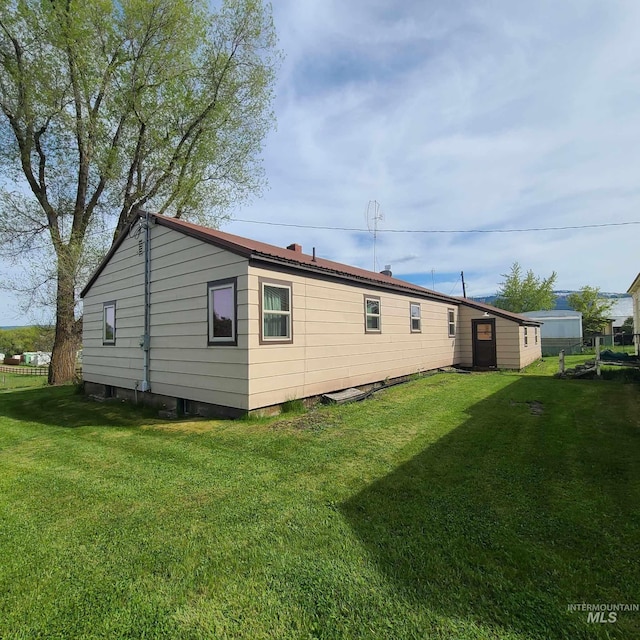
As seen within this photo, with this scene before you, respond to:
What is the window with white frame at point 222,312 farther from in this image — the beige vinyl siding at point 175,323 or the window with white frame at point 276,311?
the window with white frame at point 276,311

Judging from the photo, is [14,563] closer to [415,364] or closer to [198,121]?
[415,364]

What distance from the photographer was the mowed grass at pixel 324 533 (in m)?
1.98

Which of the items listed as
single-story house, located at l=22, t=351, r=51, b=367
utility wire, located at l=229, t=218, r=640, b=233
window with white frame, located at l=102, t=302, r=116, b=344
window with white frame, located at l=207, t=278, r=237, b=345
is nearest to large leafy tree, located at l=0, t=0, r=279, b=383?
utility wire, located at l=229, t=218, r=640, b=233

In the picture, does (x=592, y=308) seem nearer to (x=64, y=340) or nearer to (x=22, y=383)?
(x=64, y=340)

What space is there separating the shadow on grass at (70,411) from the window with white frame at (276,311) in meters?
3.02


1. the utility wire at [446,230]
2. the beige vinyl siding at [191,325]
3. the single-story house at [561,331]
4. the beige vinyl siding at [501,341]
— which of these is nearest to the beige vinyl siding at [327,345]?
the beige vinyl siding at [191,325]

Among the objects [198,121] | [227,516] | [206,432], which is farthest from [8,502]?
[198,121]

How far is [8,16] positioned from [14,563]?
16.6 m

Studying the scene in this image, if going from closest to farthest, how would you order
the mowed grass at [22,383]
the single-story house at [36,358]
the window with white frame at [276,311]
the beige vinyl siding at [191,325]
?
the beige vinyl siding at [191,325]
the window with white frame at [276,311]
the mowed grass at [22,383]
the single-story house at [36,358]

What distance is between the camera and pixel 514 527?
2.82m

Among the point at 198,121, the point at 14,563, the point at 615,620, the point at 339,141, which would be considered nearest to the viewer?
the point at 615,620

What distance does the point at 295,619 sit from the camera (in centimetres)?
196

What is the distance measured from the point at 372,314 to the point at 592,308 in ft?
114

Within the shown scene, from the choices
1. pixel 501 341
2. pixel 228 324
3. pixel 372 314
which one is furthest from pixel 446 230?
pixel 228 324
